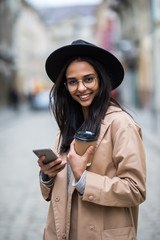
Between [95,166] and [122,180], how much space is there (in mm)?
163

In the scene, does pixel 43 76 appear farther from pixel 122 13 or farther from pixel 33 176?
pixel 33 176

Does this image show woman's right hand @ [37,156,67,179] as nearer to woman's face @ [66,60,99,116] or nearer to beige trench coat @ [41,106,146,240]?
beige trench coat @ [41,106,146,240]

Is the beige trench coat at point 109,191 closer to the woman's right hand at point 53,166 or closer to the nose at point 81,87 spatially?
the woman's right hand at point 53,166

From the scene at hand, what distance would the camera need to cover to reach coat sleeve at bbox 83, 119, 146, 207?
1824 mm

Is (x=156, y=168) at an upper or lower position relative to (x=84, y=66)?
lower

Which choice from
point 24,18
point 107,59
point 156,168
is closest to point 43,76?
point 24,18

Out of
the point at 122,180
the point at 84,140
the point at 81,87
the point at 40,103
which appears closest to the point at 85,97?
the point at 81,87

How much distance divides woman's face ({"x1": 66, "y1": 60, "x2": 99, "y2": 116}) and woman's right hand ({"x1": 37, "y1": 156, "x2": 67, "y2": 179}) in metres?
0.35

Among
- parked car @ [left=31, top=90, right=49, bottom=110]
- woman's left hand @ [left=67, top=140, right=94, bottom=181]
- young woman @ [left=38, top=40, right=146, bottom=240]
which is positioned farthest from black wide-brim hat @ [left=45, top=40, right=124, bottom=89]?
parked car @ [left=31, top=90, right=49, bottom=110]

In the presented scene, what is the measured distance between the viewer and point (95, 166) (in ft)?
6.32

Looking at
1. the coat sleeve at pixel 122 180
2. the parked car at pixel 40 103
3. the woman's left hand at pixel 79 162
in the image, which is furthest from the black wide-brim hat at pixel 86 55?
the parked car at pixel 40 103

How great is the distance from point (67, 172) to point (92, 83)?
493mm

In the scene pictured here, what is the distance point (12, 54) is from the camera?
125 ft

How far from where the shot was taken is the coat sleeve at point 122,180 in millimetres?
1824
